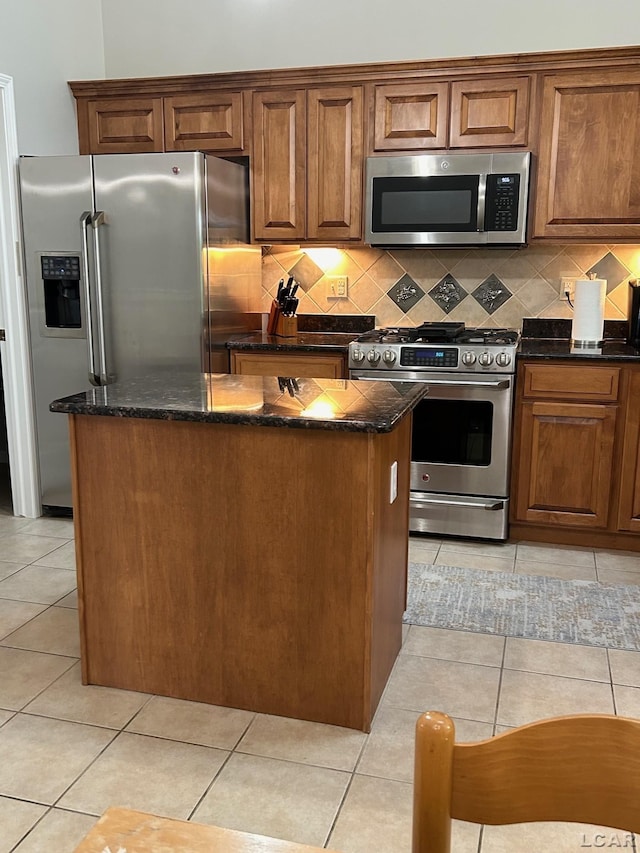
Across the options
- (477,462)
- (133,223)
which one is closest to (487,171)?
(477,462)

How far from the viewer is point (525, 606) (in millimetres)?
3215

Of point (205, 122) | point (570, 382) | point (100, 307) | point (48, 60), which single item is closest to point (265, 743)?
point (570, 382)

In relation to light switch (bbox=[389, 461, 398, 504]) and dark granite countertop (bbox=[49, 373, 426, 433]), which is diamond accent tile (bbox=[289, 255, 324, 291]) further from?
light switch (bbox=[389, 461, 398, 504])

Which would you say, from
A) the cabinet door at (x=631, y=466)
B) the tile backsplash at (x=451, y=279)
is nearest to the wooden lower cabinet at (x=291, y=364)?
the tile backsplash at (x=451, y=279)

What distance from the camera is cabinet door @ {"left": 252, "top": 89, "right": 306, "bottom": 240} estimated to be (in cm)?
411

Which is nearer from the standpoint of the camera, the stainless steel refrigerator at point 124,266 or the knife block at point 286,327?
the stainless steel refrigerator at point 124,266

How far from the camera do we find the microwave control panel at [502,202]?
383 centimetres

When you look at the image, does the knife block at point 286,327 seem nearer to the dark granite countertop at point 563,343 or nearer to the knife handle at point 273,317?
the knife handle at point 273,317

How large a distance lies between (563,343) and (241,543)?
2.48 m

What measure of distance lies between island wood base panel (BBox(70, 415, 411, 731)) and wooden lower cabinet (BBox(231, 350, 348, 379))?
1.54 meters

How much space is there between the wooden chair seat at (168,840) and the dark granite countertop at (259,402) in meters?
1.30

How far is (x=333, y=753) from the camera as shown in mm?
2242

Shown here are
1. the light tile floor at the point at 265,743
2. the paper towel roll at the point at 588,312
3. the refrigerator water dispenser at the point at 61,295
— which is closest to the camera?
the light tile floor at the point at 265,743

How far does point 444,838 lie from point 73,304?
3646mm
